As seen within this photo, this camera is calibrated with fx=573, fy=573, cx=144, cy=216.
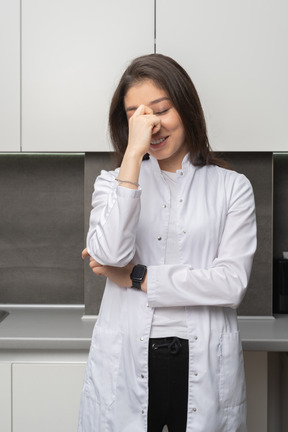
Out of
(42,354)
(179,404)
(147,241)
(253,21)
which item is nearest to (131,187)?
(147,241)

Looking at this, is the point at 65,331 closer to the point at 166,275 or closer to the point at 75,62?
the point at 166,275

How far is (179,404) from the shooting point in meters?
1.32

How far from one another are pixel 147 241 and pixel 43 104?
37.6 inches

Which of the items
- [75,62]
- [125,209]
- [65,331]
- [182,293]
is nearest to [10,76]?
[75,62]

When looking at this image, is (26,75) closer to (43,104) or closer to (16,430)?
(43,104)

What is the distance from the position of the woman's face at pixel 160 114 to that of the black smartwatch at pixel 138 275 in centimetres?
28

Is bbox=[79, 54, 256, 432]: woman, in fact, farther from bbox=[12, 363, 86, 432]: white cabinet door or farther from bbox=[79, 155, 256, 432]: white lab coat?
bbox=[12, 363, 86, 432]: white cabinet door

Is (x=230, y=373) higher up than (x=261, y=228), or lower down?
lower down

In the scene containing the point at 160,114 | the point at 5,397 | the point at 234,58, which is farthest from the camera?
the point at 234,58

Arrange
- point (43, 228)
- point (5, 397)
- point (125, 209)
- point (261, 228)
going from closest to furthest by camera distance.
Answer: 1. point (125, 209)
2. point (5, 397)
3. point (261, 228)
4. point (43, 228)

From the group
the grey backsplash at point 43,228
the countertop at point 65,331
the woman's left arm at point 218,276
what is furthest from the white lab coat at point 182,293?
the grey backsplash at point 43,228

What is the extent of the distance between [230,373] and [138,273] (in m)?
0.32

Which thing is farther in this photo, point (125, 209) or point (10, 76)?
point (10, 76)

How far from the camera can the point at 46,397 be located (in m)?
1.96
